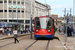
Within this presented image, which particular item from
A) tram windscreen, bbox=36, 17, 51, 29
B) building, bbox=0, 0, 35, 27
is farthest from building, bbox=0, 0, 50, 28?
tram windscreen, bbox=36, 17, 51, 29

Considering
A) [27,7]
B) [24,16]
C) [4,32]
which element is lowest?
[4,32]

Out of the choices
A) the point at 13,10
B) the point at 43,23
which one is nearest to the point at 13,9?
the point at 13,10

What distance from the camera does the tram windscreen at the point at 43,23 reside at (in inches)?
746

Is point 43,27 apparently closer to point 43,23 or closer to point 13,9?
point 43,23

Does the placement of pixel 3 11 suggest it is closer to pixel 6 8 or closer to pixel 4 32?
pixel 6 8

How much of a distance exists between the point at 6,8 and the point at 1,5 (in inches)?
106

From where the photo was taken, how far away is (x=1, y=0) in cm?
6831

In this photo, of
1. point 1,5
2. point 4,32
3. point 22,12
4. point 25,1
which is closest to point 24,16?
point 22,12

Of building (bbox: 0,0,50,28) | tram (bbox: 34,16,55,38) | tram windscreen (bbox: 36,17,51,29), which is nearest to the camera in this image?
tram (bbox: 34,16,55,38)

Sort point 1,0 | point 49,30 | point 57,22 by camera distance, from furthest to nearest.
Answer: point 57,22, point 1,0, point 49,30

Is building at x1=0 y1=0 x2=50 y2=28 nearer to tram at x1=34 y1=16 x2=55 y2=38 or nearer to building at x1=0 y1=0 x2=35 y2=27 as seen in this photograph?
building at x1=0 y1=0 x2=35 y2=27

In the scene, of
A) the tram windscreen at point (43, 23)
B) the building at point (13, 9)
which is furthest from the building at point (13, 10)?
the tram windscreen at point (43, 23)

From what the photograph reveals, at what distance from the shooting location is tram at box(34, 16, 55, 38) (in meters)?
18.8

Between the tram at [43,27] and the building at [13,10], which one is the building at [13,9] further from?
the tram at [43,27]
